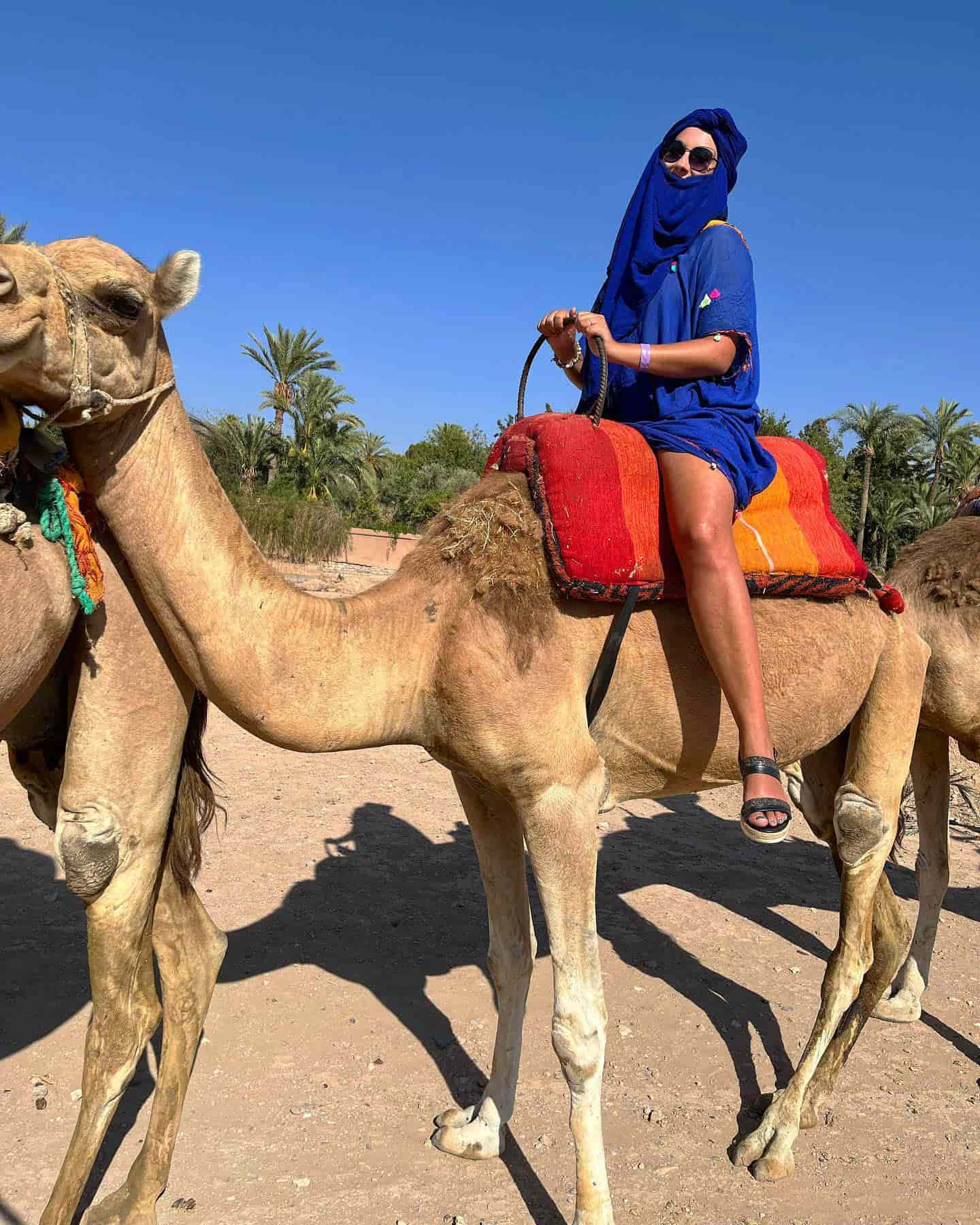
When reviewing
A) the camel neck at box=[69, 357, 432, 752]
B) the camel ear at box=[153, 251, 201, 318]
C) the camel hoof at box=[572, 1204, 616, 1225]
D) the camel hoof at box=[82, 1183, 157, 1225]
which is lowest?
the camel hoof at box=[82, 1183, 157, 1225]

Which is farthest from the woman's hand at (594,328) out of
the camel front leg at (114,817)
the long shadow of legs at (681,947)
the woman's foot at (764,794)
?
the long shadow of legs at (681,947)

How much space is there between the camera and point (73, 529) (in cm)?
234

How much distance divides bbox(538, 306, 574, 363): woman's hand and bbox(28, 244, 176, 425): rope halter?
144 centimetres

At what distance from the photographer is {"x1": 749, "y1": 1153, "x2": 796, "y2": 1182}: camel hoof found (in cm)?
333

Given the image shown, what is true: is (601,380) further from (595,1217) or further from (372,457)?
(372,457)

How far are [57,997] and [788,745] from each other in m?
3.42

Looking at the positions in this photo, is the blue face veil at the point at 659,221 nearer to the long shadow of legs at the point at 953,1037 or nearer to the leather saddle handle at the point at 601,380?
the leather saddle handle at the point at 601,380

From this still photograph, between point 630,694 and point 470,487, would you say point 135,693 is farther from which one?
point 630,694

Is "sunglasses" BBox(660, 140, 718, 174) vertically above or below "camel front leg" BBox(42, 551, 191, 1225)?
above

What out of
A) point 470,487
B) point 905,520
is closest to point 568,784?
point 470,487

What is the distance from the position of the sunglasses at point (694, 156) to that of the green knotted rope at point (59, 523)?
2.46m

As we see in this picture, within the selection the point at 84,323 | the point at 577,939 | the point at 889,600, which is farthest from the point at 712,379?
the point at 84,323

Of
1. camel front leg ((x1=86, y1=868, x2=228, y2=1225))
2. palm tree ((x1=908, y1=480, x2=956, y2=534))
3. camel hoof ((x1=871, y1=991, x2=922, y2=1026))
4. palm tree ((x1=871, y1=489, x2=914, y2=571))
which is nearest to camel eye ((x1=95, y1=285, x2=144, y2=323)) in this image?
camel front leg ((x1=86, y1=868, x2=228, y2=1225))

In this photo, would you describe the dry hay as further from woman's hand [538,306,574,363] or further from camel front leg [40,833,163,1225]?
camel front leg [40,833,163,1225]
